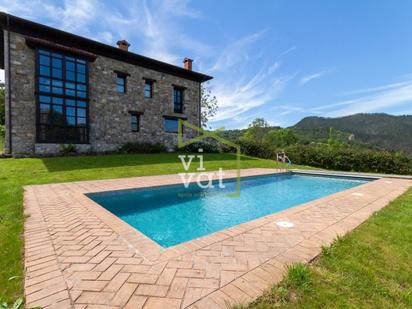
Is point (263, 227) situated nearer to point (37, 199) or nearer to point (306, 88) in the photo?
point (37, 199)

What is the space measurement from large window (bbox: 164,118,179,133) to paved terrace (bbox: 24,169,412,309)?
1447 centimetres

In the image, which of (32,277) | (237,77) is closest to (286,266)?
(32,277)

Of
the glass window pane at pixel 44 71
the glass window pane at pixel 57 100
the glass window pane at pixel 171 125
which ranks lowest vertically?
the glass window pane at pixel 171 125

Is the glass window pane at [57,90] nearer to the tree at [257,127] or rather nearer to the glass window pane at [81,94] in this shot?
the glass window pane at [81,94]

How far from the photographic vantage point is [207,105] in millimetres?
27781

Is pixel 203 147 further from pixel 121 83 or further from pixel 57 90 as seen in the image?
pixel 57 90

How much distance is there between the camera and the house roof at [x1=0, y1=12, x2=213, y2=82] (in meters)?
11.3

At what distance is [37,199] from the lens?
196 inches

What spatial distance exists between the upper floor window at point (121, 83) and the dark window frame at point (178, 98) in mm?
4385

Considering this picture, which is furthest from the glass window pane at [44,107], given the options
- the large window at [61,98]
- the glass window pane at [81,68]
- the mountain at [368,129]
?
the mountain at [368,129]

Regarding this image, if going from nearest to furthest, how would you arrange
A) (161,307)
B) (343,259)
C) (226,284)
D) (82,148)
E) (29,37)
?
(161,307)
(226,284)
(343,259)
(29,37)
(82,148)

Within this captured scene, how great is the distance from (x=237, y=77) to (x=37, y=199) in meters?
17.2

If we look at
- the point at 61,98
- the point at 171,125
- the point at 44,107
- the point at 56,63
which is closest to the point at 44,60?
the point at 56,63

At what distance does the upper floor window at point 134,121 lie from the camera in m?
16.2
